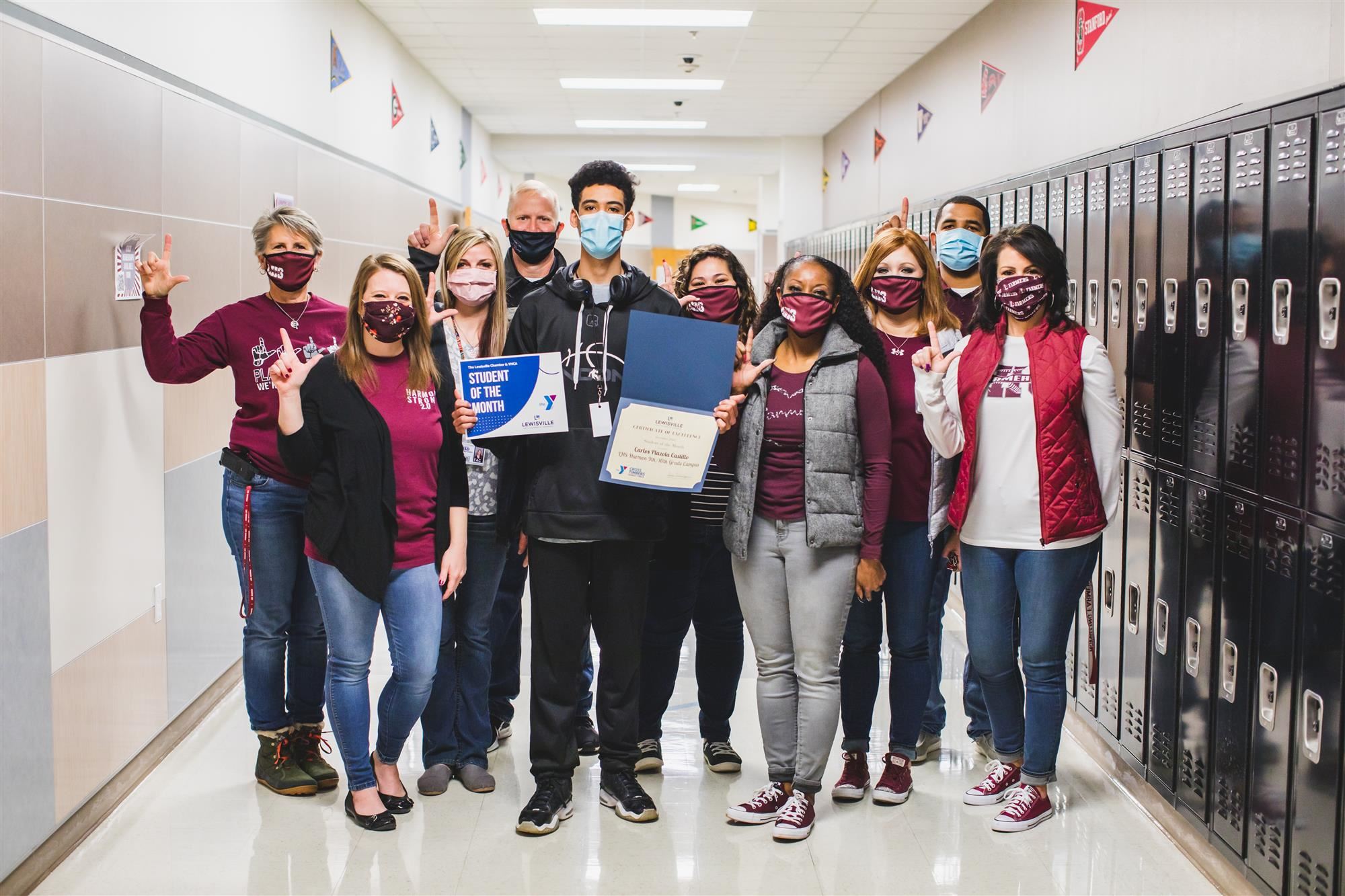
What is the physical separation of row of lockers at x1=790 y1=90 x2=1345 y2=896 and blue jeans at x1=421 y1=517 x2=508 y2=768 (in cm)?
187

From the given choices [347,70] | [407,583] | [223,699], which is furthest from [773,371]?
[347,70]

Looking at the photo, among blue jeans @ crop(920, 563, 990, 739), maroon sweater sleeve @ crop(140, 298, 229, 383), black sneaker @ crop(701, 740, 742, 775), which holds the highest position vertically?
maroon sweater sleeve @ crop(140, 298, 229, 383)

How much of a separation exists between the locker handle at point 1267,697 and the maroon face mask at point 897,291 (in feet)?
4.21

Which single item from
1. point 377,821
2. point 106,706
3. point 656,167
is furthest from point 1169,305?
point 656,167

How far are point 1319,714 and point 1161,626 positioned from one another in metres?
0.83

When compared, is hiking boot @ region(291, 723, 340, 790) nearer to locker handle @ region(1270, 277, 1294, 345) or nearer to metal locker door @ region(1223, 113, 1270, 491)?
metal locker door @ region(1223, 113, 1270, 491)

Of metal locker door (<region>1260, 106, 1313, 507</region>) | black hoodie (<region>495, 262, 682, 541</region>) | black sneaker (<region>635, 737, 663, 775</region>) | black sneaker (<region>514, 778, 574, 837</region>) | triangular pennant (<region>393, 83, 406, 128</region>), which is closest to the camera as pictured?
metal locker door (<region>1260, 106, 1313, 507</region>)

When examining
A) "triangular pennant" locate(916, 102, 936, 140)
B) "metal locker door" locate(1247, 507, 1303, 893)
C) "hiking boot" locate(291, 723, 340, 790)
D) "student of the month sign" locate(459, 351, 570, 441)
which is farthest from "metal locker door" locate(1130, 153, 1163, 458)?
"triangular pennant" locate(916, 102, 936, 140)

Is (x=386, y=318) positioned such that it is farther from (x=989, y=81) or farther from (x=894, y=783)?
(x=989, y=81)

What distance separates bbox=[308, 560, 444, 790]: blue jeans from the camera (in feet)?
9.82

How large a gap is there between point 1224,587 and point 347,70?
561 centimetres

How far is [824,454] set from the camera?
2.95 meters

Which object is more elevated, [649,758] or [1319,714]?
[1319,714]

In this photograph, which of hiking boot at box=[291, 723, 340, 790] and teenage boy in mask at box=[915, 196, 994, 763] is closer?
hiking boot at box=[291, 723, 340, 790]
